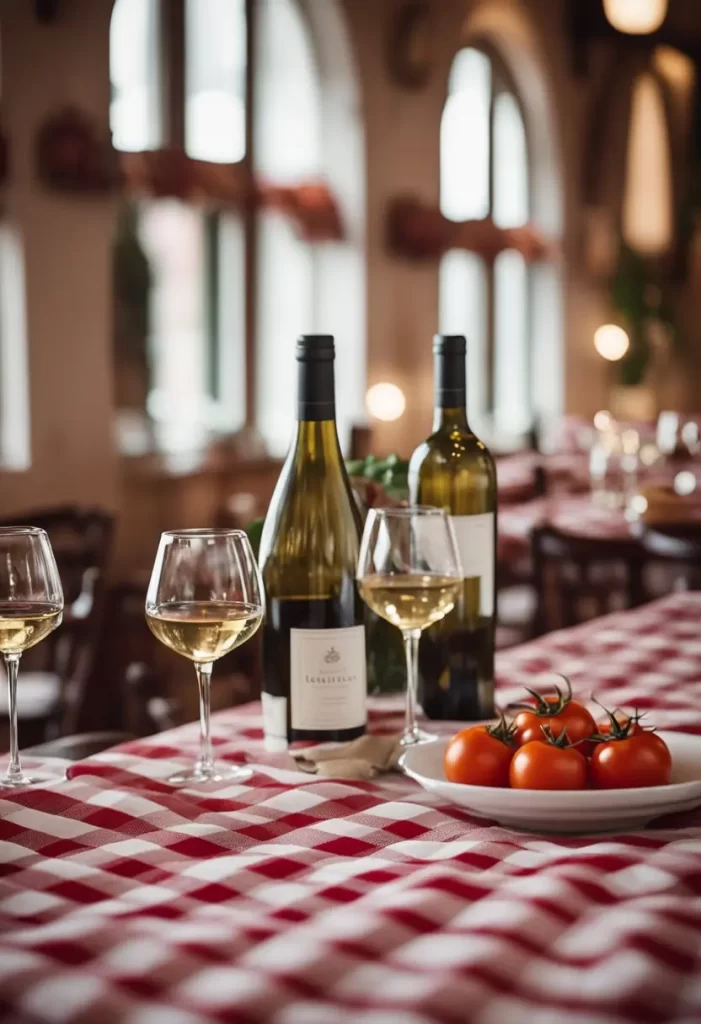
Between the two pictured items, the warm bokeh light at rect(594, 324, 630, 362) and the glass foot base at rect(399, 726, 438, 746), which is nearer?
the glass foot base at rect(399, 726, 438, 746)

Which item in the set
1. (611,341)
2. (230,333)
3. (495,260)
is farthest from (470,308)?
(230,333)

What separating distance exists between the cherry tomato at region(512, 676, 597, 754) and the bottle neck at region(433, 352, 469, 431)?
0.36 metres

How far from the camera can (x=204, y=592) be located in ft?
3.57

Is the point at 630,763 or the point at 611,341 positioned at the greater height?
the point at 611,341

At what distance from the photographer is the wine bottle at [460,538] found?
1316mm

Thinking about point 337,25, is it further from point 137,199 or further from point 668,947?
point 668,947

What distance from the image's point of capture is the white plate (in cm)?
94

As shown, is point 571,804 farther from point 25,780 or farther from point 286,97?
point 286,97

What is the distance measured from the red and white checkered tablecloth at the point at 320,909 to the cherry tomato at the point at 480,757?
0.11 ft

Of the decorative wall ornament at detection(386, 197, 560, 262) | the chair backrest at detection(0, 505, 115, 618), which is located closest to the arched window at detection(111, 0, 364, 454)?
the decorative wall ornament at detection(386, 197, 560, 262)

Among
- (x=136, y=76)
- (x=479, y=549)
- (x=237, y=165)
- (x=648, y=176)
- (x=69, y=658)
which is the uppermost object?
(x=648, y=176)

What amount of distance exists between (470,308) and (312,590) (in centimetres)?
807

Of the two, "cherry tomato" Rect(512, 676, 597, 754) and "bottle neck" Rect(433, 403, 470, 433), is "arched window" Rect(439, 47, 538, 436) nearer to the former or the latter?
"bottle neck" Rect(433, 403, 470, 433)

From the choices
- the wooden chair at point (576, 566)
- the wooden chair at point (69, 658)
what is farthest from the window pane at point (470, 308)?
the wooden chair at point (69, 658)
